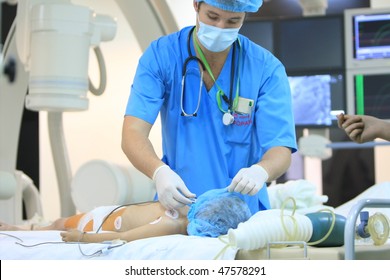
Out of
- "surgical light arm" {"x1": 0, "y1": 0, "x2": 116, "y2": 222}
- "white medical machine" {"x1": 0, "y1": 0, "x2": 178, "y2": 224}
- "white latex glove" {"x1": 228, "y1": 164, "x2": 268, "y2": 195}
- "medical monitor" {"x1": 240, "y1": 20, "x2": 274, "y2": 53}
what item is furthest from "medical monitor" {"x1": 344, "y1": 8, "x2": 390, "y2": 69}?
"white latex glove" {"x1": 228, "y1": 164, "x2": 268, "y2": 195}

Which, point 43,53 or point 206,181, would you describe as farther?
point 43,53

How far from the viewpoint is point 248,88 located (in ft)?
7.52

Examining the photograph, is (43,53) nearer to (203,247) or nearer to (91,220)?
(91,220)

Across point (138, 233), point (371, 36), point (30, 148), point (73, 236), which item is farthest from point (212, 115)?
point (30, 148)

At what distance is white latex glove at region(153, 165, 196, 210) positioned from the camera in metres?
1.95

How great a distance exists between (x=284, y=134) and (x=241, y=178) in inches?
14.5

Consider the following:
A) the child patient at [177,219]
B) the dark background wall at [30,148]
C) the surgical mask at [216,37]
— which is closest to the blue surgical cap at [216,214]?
the child patient at [177,219]

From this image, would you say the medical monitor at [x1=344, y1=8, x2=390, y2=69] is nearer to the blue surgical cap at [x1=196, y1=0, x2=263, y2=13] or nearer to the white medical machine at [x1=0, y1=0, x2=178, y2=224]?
the white medical machine at [x1=0, y1=0, x2=178, y2=224]

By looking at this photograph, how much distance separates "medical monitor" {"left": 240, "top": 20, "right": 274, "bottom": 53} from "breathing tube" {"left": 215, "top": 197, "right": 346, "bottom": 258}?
243 cm

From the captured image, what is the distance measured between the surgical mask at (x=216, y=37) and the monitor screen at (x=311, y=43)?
193 centimetres

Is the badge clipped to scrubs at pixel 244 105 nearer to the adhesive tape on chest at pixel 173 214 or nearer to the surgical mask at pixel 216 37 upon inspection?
the surgical mask at pixel 216 37

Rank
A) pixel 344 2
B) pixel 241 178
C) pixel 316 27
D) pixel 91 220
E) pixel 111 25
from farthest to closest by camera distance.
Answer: pixel 344 2 < pixel 316 27 < pixel 111 25 < pixel 91 220 < pixel 241 178

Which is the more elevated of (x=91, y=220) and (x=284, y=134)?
(x=284, y=134)
